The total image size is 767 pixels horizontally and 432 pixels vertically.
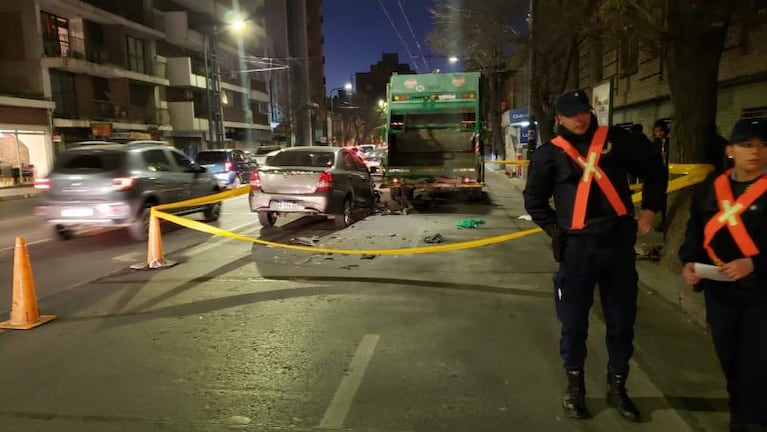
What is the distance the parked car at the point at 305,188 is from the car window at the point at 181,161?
1776mm

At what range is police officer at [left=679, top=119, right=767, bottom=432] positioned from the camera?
2.98 metres

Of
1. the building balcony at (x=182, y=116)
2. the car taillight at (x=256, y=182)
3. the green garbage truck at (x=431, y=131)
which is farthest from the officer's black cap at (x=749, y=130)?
the building balcony at (x=182, y=116)

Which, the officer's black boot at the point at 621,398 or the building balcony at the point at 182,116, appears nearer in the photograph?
the officer's black boot at the point at 621,398

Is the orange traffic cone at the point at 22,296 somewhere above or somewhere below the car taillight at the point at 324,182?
below

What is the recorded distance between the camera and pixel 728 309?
3.11 meters

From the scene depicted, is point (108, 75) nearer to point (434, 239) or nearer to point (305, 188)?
point (305, 188)

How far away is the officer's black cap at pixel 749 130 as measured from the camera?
117 inches

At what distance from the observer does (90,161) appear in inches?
400

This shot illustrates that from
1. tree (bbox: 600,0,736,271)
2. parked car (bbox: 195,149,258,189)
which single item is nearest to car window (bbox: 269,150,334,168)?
tree (bbox: 600,0,736,271)

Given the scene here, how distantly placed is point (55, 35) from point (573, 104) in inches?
1406

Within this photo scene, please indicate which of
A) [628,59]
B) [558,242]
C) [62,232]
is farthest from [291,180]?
[628,59]

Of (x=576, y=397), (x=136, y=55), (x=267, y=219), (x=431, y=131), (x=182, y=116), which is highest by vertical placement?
(x=136, y=55)

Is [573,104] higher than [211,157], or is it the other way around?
[573,104]

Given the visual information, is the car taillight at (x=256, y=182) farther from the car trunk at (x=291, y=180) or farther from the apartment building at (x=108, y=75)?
the apartment building at (x=108, y=75)
